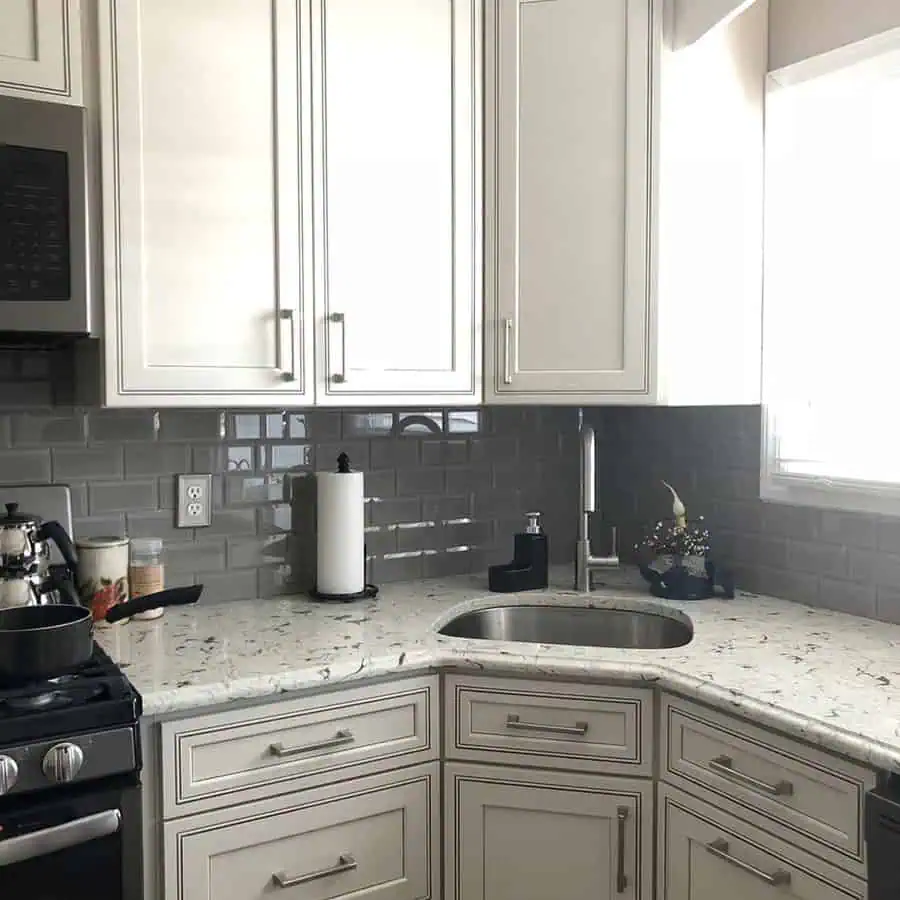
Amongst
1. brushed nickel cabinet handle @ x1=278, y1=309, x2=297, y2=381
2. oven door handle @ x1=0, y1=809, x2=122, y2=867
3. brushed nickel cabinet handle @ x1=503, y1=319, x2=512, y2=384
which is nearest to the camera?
oven door handle @ x1=0, y1=809, x2=122, y2=867

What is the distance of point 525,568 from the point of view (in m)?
2.48

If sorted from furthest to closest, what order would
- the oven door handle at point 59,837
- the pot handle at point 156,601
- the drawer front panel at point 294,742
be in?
the pot handle at point 156,601
the drawer front panel at point 294,742
the oven door handle at point 59,837

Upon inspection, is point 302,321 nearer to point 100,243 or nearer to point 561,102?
point 100,243

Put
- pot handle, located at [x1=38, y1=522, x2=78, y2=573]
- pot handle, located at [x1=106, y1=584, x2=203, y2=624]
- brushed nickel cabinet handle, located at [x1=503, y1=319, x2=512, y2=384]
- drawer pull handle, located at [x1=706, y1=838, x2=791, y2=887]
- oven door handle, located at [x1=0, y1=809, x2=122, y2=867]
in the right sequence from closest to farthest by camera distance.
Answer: oven door handle, located at [x1=0, y1=809, x2=122, y2=867] < drawer pull handle, located at [x1=706, y1=838, x2=791, y2=887] < pot handle, located at [x1=106, y1=584, x2=203, y2=624] < pot handle, located at [x1=38, y1=522, x2=78, y2=573] < brushed nickel cabinet handle, located at [x1=503, y1=319, x2=512, y2=384]

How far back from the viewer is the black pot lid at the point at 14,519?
1.86 meters

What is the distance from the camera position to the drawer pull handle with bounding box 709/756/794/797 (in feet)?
5.14

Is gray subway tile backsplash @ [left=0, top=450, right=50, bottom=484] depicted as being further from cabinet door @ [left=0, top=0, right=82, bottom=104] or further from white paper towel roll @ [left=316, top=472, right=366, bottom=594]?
cabinet door @ [left=0, top=0, right=82, bottom=104]

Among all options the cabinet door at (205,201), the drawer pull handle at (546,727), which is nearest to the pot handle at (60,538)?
the cabinet door at (205,201)

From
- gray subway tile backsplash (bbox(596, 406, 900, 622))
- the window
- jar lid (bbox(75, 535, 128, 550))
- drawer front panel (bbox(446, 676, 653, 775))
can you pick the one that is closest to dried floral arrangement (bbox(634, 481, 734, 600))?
gray subway tile backsplash (bbox(596, 406, 900, 622))

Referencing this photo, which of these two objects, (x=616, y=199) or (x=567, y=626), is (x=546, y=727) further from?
(x=616, y=199)

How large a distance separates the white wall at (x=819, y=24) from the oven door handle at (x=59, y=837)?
6.81 ft

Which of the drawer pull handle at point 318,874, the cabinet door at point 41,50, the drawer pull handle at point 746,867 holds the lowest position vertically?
the drawer pull handle at point 318,874

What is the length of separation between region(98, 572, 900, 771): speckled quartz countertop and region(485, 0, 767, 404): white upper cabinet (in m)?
0.53

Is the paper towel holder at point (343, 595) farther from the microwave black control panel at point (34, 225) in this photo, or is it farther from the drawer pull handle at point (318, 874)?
the microwave black control panel at point (34, 225)
